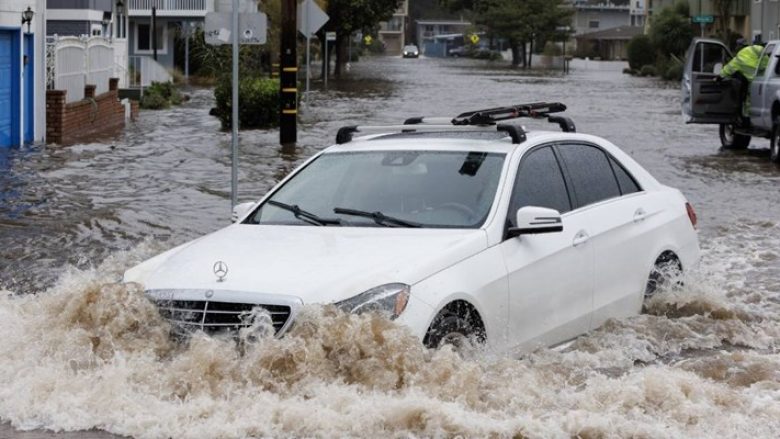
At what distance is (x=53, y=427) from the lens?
6355mm

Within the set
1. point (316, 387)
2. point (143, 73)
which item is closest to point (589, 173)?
point (316, 387)

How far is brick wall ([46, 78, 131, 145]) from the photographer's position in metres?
24.6

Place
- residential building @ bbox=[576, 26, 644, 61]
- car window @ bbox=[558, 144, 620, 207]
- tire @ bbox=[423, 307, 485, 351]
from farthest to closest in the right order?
residential building @ bbox=[576, 26, 644, 61] < car window @ bbox=[558, 144, 620, 207] < tire @ bbox=[423, 307, 485, 351]

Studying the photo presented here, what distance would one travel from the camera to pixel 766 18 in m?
65.1

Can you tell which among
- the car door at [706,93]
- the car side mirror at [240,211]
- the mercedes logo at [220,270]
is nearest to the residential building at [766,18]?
the car door at [706,93]

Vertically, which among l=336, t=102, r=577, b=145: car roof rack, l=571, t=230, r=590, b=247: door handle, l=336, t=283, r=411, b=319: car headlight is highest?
l=336, t=102, r=577, b=145: car roof rack

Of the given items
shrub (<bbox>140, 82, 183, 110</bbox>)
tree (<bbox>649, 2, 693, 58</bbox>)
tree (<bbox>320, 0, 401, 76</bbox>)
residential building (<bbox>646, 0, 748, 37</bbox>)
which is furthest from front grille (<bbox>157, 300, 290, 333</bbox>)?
tree (<bbox>649, 2, 693, 58</bbox>)

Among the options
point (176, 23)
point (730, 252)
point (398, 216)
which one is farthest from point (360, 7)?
point (398, 216)

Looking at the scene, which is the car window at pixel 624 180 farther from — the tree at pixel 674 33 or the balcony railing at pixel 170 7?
the tree at pixel 674 33

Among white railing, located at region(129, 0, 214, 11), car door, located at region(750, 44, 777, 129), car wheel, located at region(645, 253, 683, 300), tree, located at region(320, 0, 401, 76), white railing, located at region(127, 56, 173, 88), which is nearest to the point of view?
car wheel, located at region(645, 253, 683, 300)

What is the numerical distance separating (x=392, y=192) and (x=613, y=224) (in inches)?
59.3

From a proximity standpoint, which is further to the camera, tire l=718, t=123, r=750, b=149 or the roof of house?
the roof of house

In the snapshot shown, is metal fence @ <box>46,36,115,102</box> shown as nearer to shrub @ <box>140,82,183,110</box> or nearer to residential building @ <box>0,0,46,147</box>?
residential building @ <box>0,0,46,147</box>

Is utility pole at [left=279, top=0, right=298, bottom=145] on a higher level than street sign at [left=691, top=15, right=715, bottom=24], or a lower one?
lower
